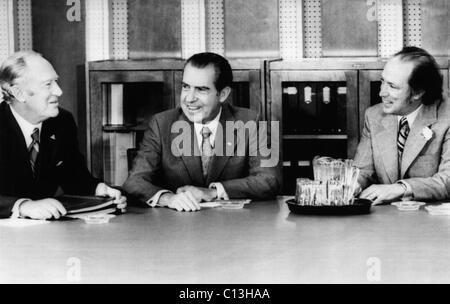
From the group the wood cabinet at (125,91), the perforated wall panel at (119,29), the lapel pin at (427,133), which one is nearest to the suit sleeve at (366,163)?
the lapel pin at (427,133)

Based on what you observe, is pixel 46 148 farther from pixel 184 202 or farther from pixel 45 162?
pixel 184 202

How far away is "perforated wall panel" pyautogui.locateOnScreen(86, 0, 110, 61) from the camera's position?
5.08m

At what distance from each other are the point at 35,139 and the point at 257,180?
109 centimetres

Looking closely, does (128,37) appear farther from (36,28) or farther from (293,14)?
(293,14)

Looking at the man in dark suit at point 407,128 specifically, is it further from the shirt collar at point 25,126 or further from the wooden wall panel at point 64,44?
the wooden wall panel at point 64,44

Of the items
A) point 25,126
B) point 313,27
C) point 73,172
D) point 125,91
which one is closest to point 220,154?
point 73,172

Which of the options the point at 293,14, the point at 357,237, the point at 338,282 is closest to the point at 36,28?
the point at 293,14

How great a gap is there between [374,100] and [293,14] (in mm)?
1002

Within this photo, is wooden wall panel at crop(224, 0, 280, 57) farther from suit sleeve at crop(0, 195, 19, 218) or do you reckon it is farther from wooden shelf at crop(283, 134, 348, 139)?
suit sleeve at crop(0, 195, 19, 218)

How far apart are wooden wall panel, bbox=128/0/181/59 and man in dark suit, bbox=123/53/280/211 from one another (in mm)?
1713

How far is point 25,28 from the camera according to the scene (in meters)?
5.23

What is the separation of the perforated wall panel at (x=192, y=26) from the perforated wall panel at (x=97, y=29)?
63cm

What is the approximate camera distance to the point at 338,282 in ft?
4.71
